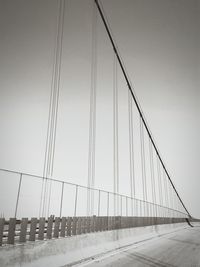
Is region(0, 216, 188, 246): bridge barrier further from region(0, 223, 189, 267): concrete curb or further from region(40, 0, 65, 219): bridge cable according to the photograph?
region(40, 0, 65, 219): bridge cable

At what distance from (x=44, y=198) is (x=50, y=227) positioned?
4.70 feet

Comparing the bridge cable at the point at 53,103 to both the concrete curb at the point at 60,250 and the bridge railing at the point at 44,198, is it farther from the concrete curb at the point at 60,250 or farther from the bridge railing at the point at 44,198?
the concrete curb at the point at 60,250

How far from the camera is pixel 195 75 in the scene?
15.7m

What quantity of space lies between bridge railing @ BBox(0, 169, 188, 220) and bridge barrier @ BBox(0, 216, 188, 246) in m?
0.40

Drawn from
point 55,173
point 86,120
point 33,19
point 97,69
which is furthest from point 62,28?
point 55,173

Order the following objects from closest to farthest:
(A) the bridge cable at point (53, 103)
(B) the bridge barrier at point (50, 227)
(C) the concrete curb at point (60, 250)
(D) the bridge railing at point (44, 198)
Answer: (C) the concrete curb at point (60, 250)
(B) the bridge barrier at point (50, 227)
(D) the bridge railing at point (44, 198)
(A) the bridge cable at point (53, 103)

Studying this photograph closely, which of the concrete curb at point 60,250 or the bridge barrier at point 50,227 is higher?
the bridge barrier at point 50,227

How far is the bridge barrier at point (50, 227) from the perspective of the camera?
336cm

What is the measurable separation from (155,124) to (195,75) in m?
5.47

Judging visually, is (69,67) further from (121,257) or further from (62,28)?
(121,257)

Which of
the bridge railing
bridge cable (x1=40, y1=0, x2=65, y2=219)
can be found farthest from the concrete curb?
bridge cable (x1=40, y1=0, x2=65, y2=219)

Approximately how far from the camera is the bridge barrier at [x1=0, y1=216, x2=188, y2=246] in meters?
3.36

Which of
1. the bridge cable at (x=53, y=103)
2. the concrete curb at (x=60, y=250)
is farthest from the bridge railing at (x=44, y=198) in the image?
the bridge cable at (x=53, y=103)

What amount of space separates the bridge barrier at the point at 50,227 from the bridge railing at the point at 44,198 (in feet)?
1.32
